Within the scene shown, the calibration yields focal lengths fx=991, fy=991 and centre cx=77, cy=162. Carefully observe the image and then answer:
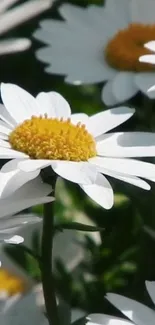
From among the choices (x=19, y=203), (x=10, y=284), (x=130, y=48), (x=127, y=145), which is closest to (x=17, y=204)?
(x=19, y=203)

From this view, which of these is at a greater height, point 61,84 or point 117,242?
point 61,84

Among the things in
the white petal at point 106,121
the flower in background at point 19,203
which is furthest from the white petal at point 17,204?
the white petal at point 106,121

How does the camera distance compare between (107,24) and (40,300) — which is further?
(107,24)

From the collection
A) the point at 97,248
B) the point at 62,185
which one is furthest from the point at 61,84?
the point at 97,248

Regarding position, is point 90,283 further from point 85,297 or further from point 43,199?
point 43,199

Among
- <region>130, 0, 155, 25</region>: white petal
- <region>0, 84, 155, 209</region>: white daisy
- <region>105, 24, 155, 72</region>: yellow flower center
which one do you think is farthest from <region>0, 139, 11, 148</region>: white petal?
<region>130, 0, 155, 25</region>: white petal

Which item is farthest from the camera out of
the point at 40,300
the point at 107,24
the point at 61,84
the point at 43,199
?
the point at 61,84

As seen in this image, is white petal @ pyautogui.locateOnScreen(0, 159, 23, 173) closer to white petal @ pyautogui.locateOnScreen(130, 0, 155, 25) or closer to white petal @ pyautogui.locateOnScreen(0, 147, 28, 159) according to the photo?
white petal @ pyautogui.locateOnScreen(0, 147, 28, 159)
